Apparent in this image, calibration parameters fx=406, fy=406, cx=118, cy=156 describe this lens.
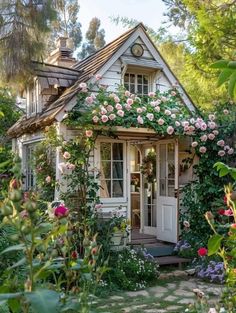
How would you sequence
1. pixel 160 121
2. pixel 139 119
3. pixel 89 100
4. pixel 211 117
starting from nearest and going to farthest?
pixel 89 100 < pixel 139 119 < pixel 160 121 < pixel 211 117

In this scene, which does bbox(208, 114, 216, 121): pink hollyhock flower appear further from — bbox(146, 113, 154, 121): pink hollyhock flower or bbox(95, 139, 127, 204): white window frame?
bbox(95, 139, 127, 204): white window frame

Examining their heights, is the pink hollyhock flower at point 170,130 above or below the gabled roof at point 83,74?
below

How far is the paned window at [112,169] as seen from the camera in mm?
7680

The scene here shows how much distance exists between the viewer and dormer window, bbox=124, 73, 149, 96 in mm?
8422

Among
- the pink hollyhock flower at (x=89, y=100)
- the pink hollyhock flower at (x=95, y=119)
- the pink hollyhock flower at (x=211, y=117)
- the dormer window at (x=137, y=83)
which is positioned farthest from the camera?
the dormer window at (x=137, y=83)

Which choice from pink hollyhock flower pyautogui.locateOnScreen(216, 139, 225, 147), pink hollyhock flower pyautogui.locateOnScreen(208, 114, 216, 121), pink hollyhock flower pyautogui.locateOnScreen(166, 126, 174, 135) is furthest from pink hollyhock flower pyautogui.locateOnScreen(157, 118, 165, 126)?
pink hollyhock flower pyautogui.locateOnScreen(216, 139, 225, 147)

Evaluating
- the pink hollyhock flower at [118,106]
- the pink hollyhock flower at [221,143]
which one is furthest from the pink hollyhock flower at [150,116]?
the pink hollyhock flower at [221,143]

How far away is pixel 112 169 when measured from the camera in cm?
778

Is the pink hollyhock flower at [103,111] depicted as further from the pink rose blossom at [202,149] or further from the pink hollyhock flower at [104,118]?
the pink rose blossom at [202,149]

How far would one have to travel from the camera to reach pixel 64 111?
6.93 metres

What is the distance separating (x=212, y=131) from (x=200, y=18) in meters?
2.13

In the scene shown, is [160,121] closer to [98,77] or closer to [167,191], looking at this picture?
[98,77]

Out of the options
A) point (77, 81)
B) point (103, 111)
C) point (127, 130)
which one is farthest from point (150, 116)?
point (77, 81)

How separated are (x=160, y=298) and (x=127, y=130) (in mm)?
3053
